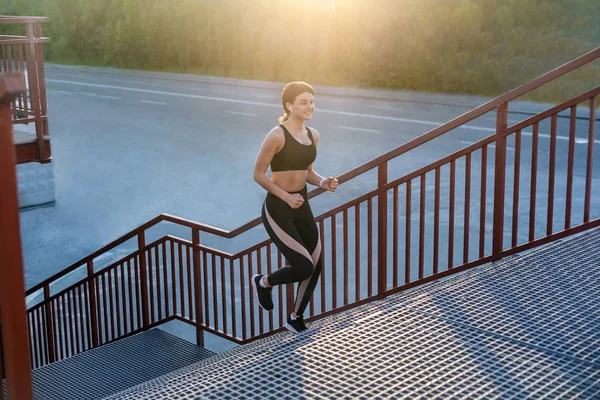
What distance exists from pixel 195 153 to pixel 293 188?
699 inches

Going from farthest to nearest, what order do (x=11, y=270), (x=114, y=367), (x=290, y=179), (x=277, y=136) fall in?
1. (x=114, y=367)
2. (x=290, y=179)
3. (x=277, y=136)
4. (x=11, y=270)

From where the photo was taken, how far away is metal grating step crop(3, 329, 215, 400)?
283 inches

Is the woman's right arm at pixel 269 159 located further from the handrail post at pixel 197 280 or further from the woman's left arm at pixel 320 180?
the handrail post at pixel 197 280

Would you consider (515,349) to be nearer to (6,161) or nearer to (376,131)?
(6,161)

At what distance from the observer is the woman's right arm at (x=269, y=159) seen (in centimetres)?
534

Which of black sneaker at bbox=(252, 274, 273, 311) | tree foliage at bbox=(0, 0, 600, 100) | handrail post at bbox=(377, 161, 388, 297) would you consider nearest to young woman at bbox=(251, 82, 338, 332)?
black sneaker at bbox=(252, 274, 273, 311)

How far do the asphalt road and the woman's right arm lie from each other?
9.28 meters

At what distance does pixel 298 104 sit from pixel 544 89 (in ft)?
85.4

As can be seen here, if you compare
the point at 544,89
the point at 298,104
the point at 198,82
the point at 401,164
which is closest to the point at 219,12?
the point at 198,82

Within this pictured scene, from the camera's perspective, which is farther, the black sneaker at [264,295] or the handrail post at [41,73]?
the handrail post at [41,73]

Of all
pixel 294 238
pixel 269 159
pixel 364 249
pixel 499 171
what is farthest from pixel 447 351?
pixel 364 249

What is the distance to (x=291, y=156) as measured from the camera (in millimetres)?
5410

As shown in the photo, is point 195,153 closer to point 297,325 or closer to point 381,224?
point 381,224

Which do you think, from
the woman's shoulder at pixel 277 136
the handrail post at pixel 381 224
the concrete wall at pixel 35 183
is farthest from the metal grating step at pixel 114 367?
the concrete wall at pixel 35 183
